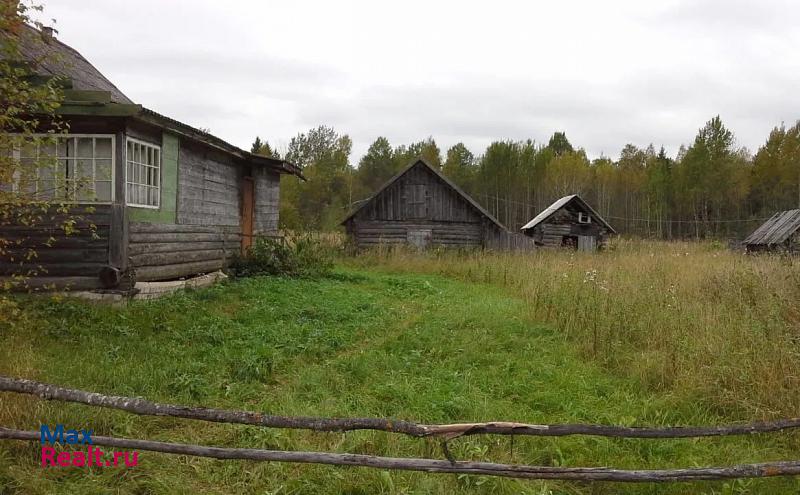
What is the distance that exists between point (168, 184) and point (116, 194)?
185cm

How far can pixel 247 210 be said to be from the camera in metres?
16.0

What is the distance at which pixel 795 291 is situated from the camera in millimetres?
7203

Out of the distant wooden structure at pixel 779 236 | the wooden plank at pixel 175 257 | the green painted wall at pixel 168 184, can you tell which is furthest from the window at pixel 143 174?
the distant wooden structure at pixel 779 236

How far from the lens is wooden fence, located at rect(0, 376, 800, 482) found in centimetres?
305

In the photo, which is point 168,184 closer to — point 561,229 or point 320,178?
point 561,229

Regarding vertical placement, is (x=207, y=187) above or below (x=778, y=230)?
above

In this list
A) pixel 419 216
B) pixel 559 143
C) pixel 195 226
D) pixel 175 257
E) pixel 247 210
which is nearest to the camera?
pixel 175 257

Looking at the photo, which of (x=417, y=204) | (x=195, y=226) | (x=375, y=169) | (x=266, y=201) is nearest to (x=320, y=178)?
(x=375, y=169)

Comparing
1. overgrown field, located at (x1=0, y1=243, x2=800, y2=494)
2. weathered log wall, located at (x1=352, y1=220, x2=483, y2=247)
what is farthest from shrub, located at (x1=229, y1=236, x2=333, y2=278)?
weathered log wall, located at (x1=352, y1=220, x2=483, y2=247)

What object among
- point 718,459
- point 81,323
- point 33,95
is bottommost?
point 718,459

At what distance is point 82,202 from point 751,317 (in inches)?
416

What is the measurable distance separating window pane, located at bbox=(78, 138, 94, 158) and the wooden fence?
7176mm

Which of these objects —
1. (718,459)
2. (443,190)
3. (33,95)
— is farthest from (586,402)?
(443,190)

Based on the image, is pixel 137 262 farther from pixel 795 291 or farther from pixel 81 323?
pixel 795 291
